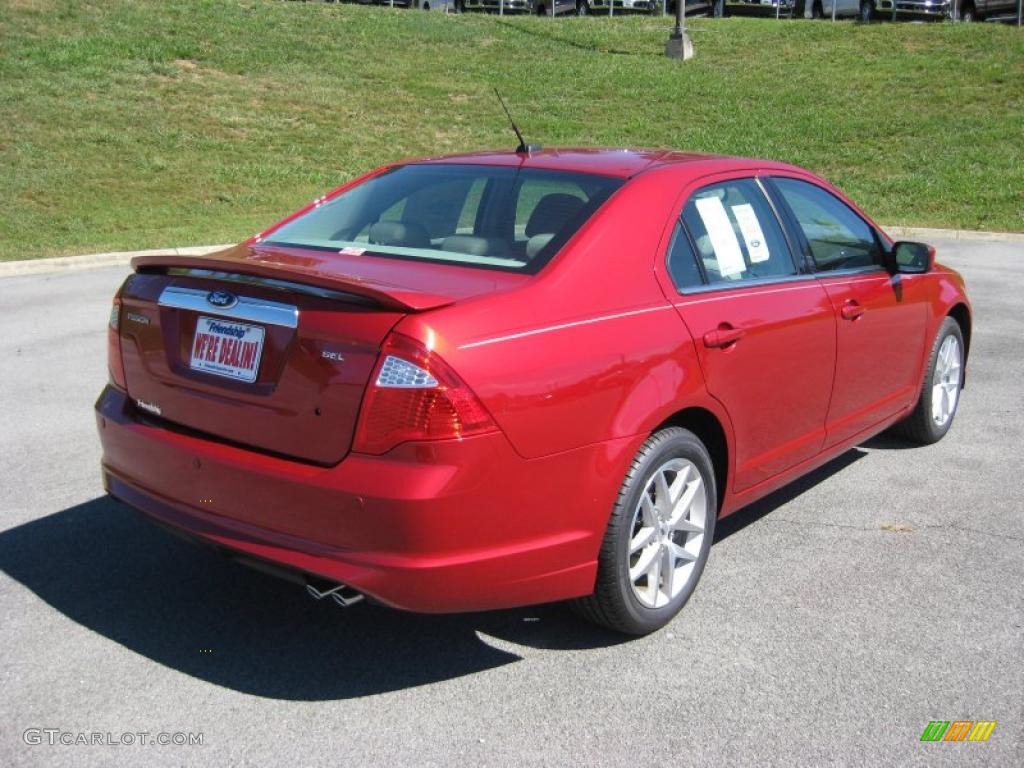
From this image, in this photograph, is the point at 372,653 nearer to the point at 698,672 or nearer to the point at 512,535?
the point at 512,535

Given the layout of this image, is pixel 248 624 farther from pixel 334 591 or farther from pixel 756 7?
pixel 756 7

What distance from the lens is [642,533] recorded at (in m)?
3.81

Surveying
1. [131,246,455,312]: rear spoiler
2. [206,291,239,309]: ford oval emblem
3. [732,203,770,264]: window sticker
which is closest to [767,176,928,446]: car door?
[732,203,770,264]: window sticker

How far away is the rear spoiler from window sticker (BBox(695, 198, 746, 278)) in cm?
137

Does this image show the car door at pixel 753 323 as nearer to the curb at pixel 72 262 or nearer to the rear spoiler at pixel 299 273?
the rear spoiler at pixel 299 273

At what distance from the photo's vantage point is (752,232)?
4.59m

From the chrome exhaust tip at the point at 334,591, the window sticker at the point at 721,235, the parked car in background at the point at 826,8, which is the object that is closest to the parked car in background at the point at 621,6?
the parked car in background at the point at 826,8

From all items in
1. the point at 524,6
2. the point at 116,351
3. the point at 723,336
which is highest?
the point at 524,6

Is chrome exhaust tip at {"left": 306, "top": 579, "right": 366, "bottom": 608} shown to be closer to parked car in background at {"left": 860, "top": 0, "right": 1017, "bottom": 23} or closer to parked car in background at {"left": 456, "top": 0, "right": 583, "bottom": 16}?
parked car in background at {"left": 860, "top": 0, "right": 1017, "bottom": 23}

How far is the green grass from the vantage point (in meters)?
17.4

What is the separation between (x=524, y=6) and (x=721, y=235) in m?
35.7

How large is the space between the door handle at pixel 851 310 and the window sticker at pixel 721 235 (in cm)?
67

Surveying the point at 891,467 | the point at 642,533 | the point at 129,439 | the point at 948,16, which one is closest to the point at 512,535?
the point at 642,533

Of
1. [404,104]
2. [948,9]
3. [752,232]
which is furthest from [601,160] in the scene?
[948,9]
